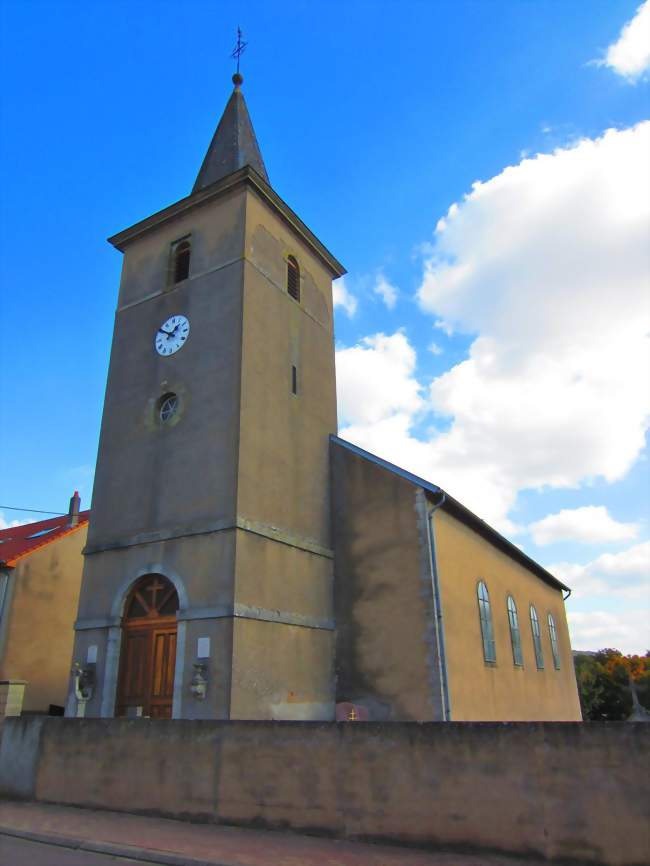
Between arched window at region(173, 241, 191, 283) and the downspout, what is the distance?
343 inches

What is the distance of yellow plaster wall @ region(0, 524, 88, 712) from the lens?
18.1m

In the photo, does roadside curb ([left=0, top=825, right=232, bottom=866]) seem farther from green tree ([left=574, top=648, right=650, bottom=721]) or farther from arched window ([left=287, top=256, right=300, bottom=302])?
green tree ([left=574, top=648, right=650, bottom=721])

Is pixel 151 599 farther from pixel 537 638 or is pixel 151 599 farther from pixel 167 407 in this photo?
pixel 537 638

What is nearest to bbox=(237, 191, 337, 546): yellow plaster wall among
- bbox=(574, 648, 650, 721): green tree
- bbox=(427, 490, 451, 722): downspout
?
bbox=(427, 490, 451, 722): downspout

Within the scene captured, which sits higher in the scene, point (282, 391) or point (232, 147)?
A: point (232, 147)

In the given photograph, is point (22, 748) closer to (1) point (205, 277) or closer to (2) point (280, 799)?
(2) point (280, 799)

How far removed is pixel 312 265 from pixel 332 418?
15.9ft

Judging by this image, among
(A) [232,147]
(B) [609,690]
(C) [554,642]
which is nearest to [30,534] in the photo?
(A) [232,147]

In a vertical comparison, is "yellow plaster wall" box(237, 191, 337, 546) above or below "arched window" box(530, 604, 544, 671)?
above

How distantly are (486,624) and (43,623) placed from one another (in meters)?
13.1

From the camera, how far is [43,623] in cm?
1909

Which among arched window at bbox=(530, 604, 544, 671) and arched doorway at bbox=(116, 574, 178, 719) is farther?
arched window at bbox=(530, 604, 544, 671)

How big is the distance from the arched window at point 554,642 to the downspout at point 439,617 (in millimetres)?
11540

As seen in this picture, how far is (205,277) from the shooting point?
1541 centimetres
